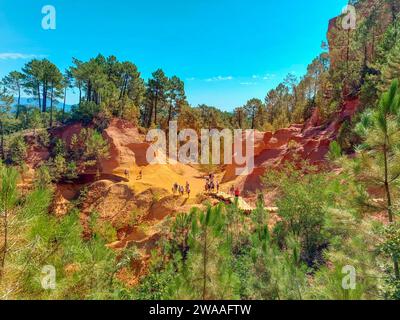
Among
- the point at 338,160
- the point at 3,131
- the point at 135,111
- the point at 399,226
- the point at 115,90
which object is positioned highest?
the point at 115,90

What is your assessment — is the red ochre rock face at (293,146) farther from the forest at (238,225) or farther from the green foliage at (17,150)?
the green foliage at (17,150)

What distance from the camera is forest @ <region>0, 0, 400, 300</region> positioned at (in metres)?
3.89

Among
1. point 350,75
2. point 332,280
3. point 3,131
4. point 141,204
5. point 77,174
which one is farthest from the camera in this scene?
point 3,131

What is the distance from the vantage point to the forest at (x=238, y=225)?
12.8ft

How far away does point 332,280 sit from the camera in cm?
355

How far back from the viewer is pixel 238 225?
13.4 meters

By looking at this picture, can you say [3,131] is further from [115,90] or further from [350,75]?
[350,75]

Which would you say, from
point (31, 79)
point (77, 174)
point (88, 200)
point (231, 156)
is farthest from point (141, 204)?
point (31, 79)

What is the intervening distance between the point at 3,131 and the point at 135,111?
18412 millimetres

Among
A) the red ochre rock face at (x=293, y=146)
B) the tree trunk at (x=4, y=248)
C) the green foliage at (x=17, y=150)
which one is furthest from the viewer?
the green foliage at (x=17, y=150)

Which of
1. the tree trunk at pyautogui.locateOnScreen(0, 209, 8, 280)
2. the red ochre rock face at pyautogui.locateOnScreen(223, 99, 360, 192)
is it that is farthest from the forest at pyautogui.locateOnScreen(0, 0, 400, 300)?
the red ochre rock face at pyautogui.locateOnScreen(223, 99, 360, 192)
